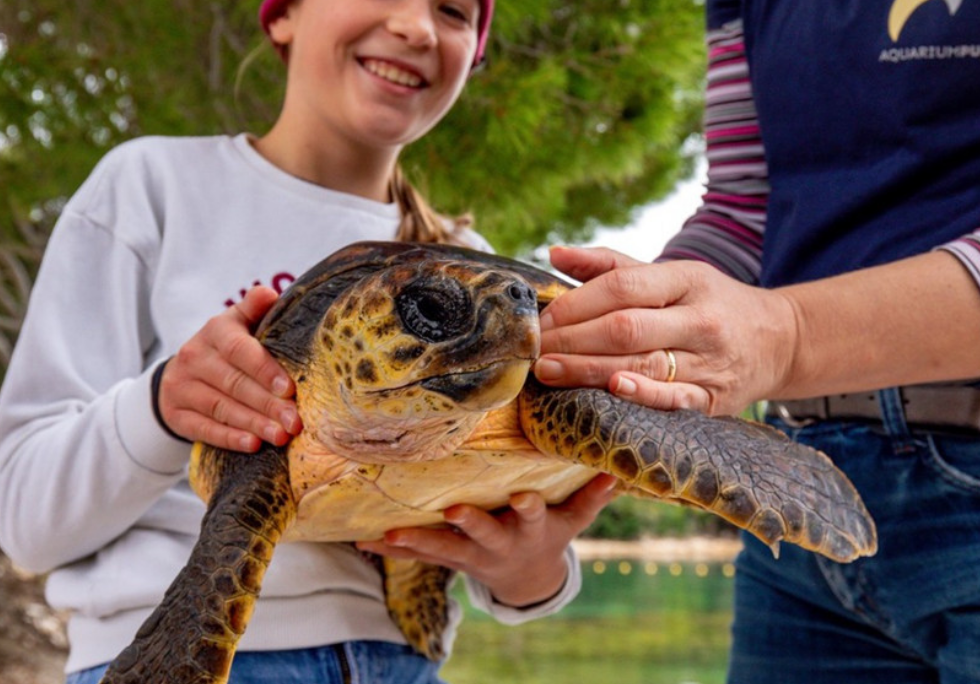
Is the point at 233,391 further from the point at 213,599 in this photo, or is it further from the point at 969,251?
the point at 969,251

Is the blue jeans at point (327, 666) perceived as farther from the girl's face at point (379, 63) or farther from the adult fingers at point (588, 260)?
the girl's face at point (379, 63)

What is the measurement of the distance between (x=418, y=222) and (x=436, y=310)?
60cm

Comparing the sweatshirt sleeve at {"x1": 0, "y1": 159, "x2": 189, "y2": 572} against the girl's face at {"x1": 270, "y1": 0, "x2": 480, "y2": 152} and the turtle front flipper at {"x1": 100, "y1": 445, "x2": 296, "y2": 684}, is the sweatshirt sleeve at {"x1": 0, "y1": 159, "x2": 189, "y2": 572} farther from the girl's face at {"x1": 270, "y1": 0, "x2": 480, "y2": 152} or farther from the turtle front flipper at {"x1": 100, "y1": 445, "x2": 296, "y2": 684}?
the girl's face at {"x1": 270, "y1": 0, "x2": 480, "y2": 152}

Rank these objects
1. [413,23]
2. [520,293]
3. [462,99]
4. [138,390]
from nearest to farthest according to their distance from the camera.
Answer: [520,293], [138,390], [413,23], [462,99]

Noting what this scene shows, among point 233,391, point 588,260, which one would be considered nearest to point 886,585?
point 588,260

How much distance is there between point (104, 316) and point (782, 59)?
2.84 feet

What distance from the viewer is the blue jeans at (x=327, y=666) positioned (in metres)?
Answer: 0.98

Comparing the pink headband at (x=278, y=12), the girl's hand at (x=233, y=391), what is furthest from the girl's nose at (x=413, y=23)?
the girl's hand at (x=233, y=391)

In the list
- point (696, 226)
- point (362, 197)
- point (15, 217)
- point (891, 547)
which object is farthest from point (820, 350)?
point (15, 217)

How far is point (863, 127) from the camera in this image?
1.07 m

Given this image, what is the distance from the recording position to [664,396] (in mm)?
818

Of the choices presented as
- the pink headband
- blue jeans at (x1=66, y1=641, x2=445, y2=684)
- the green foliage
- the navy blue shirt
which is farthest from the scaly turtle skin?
the green foliage

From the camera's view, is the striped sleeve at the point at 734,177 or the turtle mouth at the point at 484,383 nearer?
the turtle mouth at the point at 484,383

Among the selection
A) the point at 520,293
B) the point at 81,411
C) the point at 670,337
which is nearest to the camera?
the point at 520,293
